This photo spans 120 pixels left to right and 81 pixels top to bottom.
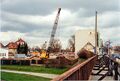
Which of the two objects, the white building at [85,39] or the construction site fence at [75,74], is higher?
the white building at [85,39]

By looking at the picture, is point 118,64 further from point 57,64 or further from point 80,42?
point 80,42

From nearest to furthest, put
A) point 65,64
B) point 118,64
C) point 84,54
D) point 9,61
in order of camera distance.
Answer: point 118,64 < point 84,54 < point 65,64 < point 9,61

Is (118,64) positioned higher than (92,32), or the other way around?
(92,32)

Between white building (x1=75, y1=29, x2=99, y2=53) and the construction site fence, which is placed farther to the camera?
white building (x1=75, y1=29, x2=99, y2=53)

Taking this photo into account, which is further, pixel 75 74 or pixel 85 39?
pixel 85 39

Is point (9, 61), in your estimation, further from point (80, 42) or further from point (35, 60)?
point (80, 42)

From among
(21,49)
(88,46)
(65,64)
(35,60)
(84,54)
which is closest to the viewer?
(84,54)

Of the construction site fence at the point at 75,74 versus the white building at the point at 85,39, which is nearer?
the construction site fence at the point at 75,74

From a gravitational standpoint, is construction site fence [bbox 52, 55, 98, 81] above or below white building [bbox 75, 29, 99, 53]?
below

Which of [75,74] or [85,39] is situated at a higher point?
[85,39]

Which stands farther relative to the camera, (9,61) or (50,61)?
(9,61)

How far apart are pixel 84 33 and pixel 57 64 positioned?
4257 cm

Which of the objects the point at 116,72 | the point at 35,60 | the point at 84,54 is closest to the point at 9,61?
the point at 35,60

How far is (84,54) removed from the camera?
150 feet
